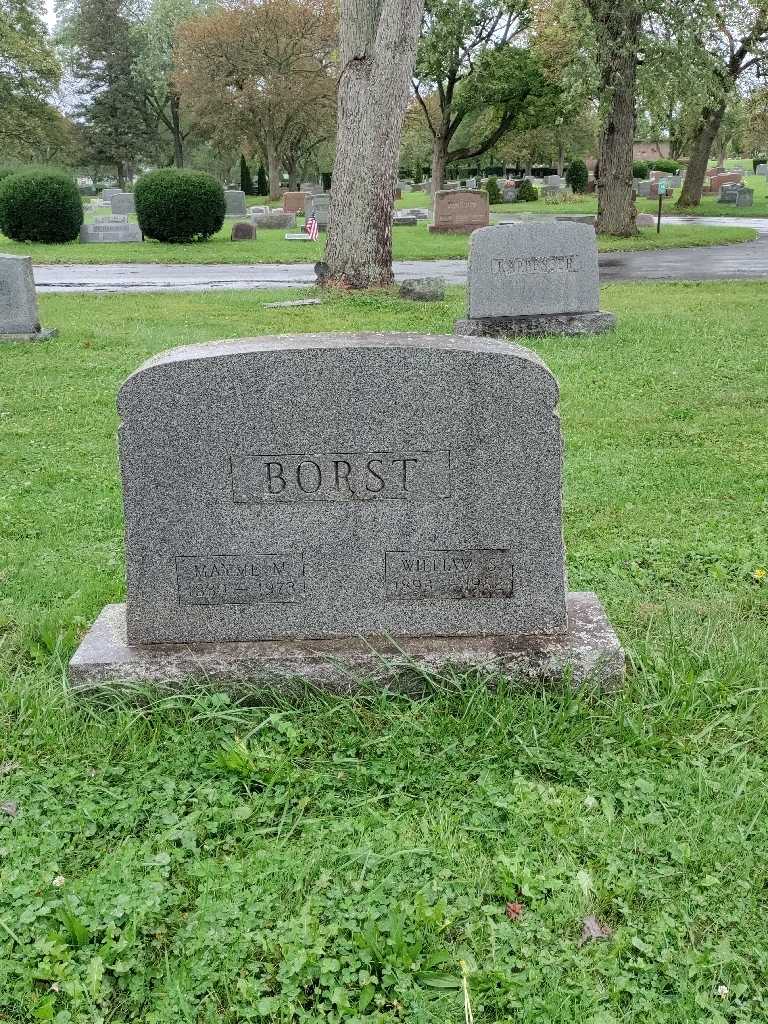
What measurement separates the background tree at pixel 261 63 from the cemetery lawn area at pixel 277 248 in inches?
903

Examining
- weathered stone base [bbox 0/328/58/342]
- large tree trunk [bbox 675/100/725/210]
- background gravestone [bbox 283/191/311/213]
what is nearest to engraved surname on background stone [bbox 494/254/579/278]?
weathered stone base [bbox 0/328/58/342]

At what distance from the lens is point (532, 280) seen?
36.7ft

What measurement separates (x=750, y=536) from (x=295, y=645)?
2.79 meters

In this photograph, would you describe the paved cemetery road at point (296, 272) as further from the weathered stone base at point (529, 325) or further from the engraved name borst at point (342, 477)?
the engraved name borst at point (342, 477)

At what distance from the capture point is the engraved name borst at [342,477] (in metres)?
3.47

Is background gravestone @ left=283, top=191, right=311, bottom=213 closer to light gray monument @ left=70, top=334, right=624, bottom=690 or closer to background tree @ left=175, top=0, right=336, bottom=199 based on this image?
background tree @ left=175, top=0, right=336, bottom=199

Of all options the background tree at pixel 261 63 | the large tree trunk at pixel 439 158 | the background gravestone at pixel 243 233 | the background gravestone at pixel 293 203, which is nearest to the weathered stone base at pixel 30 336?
the background gravestone at pixel 243 233

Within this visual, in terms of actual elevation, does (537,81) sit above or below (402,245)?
above

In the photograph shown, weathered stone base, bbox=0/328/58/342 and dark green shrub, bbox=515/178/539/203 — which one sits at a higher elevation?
dark green shrub, bbox=515/178/539/203

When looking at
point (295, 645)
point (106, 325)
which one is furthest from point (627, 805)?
point (106, 325)

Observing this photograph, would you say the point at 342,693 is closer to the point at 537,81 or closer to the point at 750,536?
the point at 750,536

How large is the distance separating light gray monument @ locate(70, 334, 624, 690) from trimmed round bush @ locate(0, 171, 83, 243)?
87.8 ft

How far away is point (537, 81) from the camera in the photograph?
1549 inches

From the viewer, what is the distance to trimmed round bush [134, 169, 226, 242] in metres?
27.5
